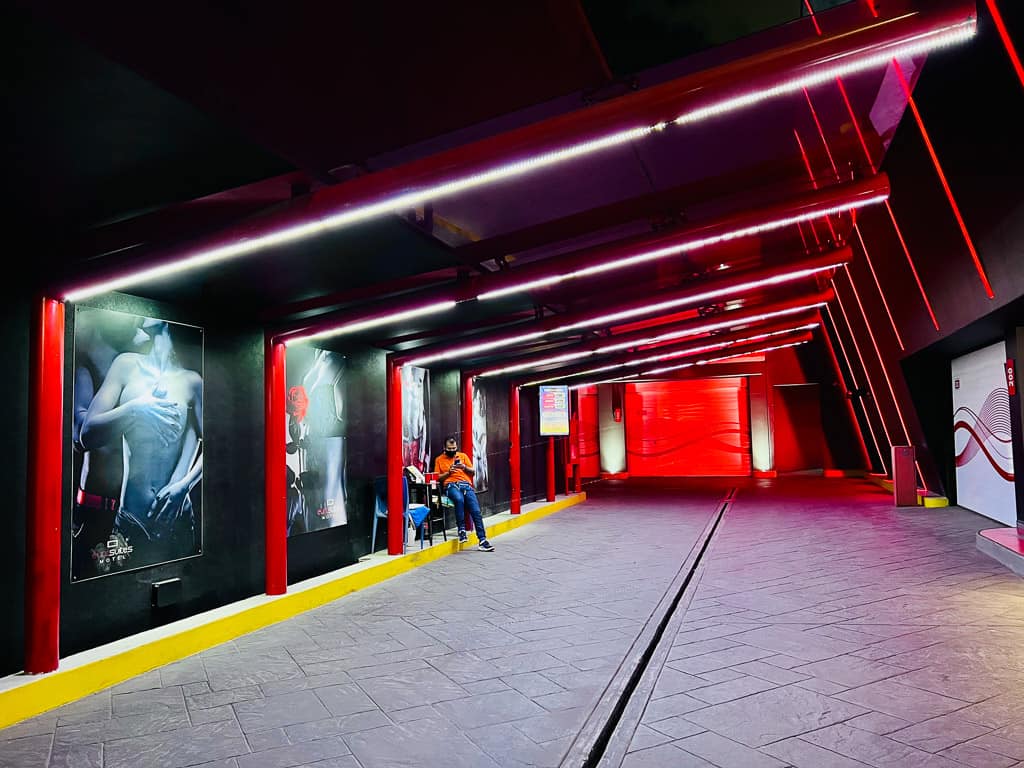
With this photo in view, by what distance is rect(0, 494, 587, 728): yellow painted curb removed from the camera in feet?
12.8

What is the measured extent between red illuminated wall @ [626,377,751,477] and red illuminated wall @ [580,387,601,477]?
1112mm

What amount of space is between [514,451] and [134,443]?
8803mm

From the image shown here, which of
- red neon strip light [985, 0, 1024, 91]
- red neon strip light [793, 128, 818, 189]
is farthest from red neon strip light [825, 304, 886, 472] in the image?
red neon strip light [985, 0, 1024, 91]

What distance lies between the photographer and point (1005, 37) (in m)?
4.28

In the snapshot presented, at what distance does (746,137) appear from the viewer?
6938 millimetres

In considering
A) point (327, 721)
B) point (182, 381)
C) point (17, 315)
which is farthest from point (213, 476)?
point (327, 721)

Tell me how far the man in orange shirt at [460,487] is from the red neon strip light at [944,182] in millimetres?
6087

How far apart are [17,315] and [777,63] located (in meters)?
4.52

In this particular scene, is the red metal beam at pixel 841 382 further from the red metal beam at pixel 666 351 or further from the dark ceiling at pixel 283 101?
the dark ceiling at pixel 283 101

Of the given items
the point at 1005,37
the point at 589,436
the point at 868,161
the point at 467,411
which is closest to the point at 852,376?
the point at 589,436

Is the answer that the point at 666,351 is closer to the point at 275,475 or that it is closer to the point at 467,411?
the point at 467,411

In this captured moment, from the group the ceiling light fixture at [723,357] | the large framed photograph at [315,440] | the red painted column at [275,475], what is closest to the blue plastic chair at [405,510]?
the large framed photograph at [315,440]

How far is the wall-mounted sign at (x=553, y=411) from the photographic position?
1473 centimetres

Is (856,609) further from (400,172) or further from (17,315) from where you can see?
(17,315)
